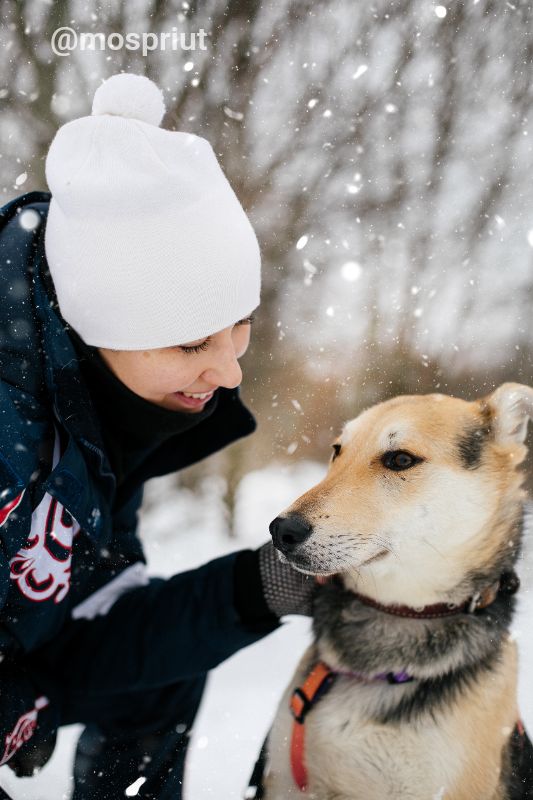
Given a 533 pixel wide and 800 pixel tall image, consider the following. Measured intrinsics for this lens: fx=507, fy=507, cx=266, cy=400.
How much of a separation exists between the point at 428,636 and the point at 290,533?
1.47 ft

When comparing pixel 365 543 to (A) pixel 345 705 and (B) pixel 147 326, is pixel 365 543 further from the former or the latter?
(B) pixel 147 326

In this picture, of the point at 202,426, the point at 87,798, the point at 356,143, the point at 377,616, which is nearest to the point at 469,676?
the point at 377,616

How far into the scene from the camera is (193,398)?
122 centimetres

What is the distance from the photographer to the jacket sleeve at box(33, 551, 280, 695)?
134cm

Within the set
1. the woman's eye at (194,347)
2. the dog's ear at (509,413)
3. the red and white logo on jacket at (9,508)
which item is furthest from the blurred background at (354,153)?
the red and white logo on jacket at (9,508)

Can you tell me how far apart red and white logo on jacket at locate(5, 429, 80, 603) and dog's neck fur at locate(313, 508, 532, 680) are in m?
0.66

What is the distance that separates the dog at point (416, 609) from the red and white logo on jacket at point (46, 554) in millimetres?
499

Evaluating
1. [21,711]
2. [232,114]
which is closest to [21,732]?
[21,711]

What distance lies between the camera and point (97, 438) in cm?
110

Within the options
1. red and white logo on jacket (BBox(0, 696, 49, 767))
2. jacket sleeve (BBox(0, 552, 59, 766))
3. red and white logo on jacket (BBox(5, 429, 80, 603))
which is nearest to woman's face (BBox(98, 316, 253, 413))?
red and white logo on jacket (BBox(5, 429, 80, 603))

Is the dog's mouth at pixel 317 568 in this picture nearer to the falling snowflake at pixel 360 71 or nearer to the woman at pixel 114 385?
the woman at pixel 114 385

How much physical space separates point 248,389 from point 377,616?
1014 mm

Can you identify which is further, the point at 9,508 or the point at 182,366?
the point at 182,366

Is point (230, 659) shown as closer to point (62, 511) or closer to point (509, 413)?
point (62, 511)
